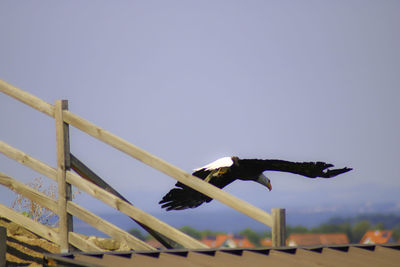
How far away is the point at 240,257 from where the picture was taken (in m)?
4.39

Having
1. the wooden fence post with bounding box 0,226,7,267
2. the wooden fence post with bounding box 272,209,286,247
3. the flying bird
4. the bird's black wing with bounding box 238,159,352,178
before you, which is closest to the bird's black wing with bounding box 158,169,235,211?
the flying bird

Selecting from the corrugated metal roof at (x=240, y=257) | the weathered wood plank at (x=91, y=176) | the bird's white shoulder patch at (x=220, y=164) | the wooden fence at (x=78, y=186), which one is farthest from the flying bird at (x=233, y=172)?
the corrugated metal roof at (x=240, y=257)

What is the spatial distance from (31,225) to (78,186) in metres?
0.82

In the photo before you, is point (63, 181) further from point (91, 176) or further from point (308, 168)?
point (308, 168)

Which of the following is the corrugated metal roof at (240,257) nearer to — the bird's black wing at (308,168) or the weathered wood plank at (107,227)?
the weathered wood plank at (107,227)

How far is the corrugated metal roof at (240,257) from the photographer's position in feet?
13.4

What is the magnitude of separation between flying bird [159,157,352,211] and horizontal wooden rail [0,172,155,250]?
1.61 meters

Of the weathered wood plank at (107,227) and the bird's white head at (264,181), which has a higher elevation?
the bird's white head at (264,181)

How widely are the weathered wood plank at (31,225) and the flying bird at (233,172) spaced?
1.73m

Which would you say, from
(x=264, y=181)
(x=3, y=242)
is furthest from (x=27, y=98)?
(x=264, y=181)

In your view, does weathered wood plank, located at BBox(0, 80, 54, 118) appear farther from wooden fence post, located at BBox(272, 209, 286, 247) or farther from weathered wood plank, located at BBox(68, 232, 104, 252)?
wooden fence post, located at BBox(272, 209, 286, 247)

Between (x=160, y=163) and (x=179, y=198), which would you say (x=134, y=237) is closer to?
(x=160, y=163)

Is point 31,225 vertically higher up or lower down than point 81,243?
higher up

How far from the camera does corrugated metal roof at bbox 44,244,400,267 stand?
407 centimetres
